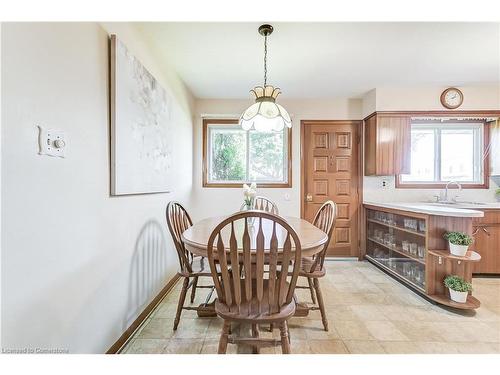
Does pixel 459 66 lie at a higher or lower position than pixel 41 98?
higher

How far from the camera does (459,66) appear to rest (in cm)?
266

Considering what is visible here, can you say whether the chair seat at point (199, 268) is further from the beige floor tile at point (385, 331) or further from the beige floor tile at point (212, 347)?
the beige floor tile at point (385, 331)

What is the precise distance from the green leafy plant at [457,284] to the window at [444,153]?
1595mm

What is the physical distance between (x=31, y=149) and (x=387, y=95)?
3.69 meters

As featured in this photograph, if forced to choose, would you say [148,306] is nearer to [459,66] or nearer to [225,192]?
[225,192]

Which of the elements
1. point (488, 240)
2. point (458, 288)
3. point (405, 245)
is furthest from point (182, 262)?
point (488, 240)

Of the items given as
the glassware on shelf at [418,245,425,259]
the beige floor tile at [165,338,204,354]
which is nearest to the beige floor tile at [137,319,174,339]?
the beige floor tile at [165,338,204,354]

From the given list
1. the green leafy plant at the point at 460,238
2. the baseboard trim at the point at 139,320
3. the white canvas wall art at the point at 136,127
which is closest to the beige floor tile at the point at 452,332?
the green leafy plant at the point at 460,238

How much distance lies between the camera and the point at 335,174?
365 centimetres

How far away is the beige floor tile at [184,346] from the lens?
157 cm

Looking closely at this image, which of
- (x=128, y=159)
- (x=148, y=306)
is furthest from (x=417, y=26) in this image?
(x=148, y=306)

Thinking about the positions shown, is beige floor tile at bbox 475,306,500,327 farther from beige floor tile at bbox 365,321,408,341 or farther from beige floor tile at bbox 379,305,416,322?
beige floor tile at bbox 365,321,408,341

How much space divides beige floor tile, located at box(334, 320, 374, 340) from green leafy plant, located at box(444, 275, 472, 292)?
936 mm

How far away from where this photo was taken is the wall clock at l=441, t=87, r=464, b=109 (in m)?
3.22
